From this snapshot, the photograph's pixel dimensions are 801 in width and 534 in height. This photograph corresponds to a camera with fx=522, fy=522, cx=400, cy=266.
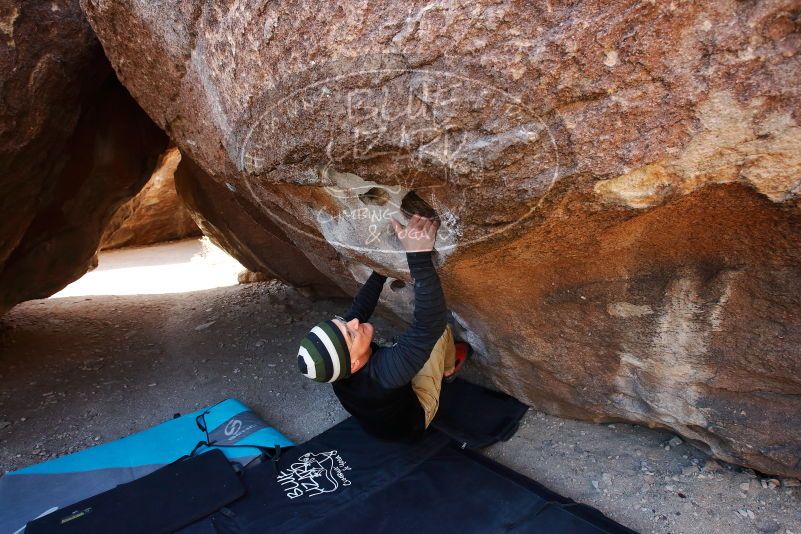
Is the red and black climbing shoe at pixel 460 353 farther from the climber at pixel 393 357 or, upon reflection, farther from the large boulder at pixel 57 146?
the large boulder at pixel 57 146

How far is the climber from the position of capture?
1.54 meters

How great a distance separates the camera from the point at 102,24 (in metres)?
1.81

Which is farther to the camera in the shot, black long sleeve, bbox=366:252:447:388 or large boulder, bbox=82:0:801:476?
black long sleeve, bbox=366:252:447:388

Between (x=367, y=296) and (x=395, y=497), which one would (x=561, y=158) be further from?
(x=395, y=497)

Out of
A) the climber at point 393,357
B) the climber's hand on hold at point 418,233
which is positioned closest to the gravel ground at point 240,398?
the climber at point 393,357

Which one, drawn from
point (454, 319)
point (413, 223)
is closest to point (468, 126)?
point (413, 223)

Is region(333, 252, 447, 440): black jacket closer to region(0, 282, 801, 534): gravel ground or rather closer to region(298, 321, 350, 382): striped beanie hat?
region(298, 321, 350, 382): striped beanie hat

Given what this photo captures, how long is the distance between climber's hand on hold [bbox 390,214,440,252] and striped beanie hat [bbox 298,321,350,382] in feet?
1.33

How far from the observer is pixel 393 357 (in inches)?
68.2

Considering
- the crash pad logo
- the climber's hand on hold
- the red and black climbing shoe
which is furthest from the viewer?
the red and black climbing shoe

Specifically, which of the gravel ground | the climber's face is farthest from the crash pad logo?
the climber's face

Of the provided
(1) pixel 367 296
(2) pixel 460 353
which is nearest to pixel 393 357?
(1) pixel 367 296

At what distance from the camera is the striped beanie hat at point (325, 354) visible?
1672 millimetres

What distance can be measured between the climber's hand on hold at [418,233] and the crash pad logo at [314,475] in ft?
3.48
